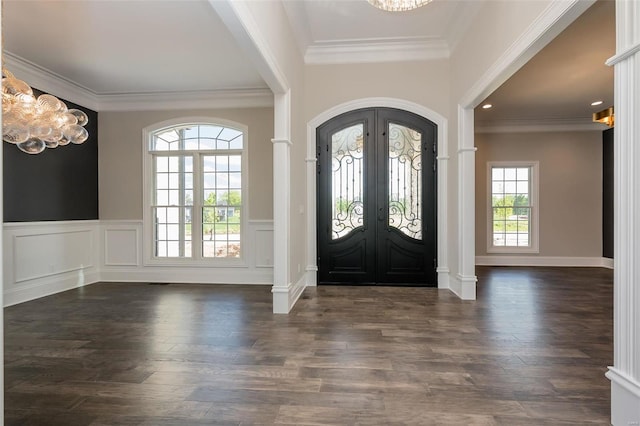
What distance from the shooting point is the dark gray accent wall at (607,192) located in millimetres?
6797

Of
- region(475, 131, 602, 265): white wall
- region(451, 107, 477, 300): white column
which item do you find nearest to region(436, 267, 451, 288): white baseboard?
region(451, 107, 477, 300): white column

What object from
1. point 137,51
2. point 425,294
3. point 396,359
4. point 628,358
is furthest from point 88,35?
point 628,358

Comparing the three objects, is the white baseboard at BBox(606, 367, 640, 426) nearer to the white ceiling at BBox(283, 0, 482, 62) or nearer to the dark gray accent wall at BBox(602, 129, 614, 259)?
the white ceiling at BBox(283, 0, 482, 62)

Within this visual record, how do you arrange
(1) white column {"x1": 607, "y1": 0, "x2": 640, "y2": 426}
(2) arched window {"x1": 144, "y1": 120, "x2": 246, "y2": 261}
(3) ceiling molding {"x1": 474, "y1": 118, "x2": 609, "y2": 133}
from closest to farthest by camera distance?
1. (1) white column {"x1": 607, "y1": 0, "x2": 640, "y2": 426}
2. (2) arched window {"x1": 144, "y1": 120, "x2": 246, "y2": 261}
3. (3) ceiling molding {"x1": 474, "y1": 118, "x2": 609, "y2": 133}

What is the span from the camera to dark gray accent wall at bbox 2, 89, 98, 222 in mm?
4434

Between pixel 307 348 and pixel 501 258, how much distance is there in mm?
5860

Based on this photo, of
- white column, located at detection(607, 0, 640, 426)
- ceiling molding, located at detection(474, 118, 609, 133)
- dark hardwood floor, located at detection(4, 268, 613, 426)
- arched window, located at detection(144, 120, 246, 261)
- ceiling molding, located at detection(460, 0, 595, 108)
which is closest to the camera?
white column, located at detection(607, 0, 640, 426)

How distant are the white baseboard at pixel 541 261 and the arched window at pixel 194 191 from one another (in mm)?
5056

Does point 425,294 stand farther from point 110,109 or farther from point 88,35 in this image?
point 110,109

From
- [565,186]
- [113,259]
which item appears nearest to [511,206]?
[565,186]

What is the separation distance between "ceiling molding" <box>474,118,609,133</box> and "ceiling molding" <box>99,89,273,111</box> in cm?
452

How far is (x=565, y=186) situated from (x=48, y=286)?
912cm

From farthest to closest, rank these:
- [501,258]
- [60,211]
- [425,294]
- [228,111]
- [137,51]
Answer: [501,258]
[228,111]
[60,211]
[425,294]
[137,51]

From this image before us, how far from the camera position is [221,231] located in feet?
18.9
